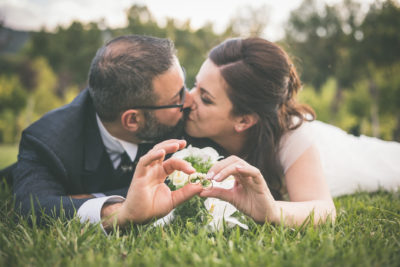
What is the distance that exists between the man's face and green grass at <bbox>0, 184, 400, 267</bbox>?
1184 mm

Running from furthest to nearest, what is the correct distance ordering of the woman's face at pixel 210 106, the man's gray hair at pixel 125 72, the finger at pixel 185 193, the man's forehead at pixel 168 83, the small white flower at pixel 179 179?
the woman's face at pixel 210 106, the man's forehead at pixel 168 83, the man's gray hair at pixel 125 72, the small white flower at pixel 179 179, the finger at pixel 185 193

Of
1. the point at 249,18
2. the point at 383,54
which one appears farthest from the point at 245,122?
the point at 249,18

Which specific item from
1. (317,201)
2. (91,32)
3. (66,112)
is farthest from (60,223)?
(91,32)

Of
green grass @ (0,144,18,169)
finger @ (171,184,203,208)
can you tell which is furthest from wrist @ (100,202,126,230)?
green grass @ (0,144,18,169)

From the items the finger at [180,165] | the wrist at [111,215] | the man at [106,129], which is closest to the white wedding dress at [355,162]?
the man at [106,129]

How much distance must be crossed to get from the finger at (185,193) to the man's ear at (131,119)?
1264 millimetres

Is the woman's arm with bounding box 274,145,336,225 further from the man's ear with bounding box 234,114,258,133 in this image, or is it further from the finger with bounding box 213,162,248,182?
the man's ear with bounding box 234,114,258,133

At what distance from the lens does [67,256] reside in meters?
1.44

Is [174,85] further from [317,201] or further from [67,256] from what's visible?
[67,256]

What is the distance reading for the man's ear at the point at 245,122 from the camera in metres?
3.05

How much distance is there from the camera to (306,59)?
36.9 m

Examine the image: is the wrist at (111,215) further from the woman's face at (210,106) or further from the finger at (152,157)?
the woman's face at (210,106)

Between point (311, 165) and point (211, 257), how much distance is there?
5.41 feet

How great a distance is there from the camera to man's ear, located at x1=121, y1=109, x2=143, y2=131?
2822mm
